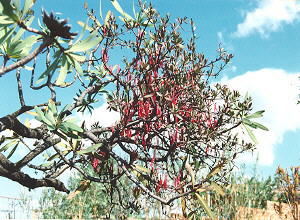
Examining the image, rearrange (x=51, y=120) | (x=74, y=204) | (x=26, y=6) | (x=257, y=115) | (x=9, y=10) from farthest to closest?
(x=74, y=204) < (x=257, y=115) < (x=51, y=120) < (x=26, y=6) < (x=9, y=10)

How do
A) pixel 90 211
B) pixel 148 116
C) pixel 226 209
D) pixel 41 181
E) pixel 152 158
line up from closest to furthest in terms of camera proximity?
1. pixel 148 116
2. pixel 152 158
3. pixel 41 181
4. pixel 226 209
5. pixel 90 211

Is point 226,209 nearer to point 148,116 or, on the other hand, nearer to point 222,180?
point 222,180

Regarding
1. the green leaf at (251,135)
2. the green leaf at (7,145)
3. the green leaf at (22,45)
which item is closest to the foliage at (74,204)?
the green leaf at (7,145)

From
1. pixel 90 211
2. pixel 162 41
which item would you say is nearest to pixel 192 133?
pixel 162 41

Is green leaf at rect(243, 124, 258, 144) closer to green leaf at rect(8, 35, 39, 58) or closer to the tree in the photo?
the tree

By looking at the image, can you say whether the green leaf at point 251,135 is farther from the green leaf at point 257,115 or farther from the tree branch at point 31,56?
the tree branch at point 31,56

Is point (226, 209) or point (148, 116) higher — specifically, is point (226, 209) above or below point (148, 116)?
below

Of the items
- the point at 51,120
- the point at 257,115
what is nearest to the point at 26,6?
the point at 51,120

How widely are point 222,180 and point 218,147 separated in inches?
9.6

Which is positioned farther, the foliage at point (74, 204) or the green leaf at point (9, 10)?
the foliage at point (74, 204)

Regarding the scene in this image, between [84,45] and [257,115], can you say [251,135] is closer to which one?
[257,115]

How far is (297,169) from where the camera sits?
3262mm

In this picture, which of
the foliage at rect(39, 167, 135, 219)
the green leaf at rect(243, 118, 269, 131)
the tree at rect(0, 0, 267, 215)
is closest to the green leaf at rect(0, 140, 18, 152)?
the tree at rect(0, 0, 267, 215)

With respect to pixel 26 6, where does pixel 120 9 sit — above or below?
above
